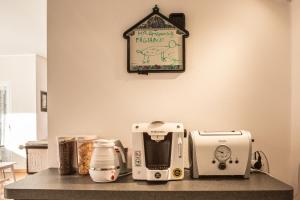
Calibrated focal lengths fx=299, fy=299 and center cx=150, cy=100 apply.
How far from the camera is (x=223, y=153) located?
168 centimetres

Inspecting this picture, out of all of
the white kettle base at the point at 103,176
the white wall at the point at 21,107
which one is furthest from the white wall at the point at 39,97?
the white kettle base at the point at 103,176

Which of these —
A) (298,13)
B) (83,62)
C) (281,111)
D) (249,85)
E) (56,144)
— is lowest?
(56,144)

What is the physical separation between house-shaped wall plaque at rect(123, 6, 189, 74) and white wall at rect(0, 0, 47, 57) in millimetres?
1847

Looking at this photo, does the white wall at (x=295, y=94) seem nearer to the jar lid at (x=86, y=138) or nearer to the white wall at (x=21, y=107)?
the jar lid at (x=86, y=138)

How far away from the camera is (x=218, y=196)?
4.71ft

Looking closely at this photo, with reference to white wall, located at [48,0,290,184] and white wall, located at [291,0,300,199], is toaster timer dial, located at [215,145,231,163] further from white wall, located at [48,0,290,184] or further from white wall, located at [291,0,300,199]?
white wall, located at [291,0,300,199]

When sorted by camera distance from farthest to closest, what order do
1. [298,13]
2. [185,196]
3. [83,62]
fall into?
[83,62] → [298,13] → [185,196]

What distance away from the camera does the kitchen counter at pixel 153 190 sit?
143 centimetres

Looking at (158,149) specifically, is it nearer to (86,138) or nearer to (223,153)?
(223,153)

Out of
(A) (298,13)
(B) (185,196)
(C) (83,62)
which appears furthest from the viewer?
(C) (83,62)

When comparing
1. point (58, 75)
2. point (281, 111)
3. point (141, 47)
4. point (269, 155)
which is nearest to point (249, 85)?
point (281, 111)

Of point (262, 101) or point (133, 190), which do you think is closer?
point (133, 190)

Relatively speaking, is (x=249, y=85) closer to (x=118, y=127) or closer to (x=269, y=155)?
(x=269, y=155)

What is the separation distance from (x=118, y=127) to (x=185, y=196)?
30.1 inches
